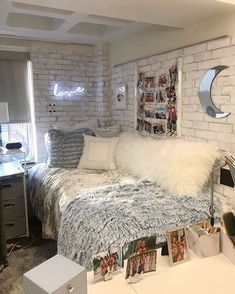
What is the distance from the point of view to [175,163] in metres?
2.15

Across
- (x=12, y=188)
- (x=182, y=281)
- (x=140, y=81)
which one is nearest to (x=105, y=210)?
(x=182, y=281)

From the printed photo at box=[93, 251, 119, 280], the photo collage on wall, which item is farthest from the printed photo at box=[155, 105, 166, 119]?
the printed photo at box=[93, 251, 119, 280]

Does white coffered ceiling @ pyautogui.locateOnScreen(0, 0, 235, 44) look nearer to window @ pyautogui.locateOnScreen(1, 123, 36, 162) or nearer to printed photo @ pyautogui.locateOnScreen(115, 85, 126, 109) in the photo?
printed photo @ pyautogui.locateOnScreen(115, 85, 126, 109)

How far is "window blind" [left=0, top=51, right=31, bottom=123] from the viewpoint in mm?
3049

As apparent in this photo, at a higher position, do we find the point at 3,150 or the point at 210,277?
the point at 3,150

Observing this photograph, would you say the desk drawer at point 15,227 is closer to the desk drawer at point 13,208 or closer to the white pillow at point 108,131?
the desk drawer at point 13,208

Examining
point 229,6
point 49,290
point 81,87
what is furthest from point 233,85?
point 81,87

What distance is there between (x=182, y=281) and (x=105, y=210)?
2.55 feet

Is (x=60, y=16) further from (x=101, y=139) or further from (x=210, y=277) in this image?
(x=210, y=277)

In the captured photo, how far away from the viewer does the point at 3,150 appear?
114 inches

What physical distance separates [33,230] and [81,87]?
6.06 feet

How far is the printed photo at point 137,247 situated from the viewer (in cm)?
113

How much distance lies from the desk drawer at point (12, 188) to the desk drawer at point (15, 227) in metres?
0.24

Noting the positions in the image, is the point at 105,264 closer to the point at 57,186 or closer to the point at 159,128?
the point at 57,186
